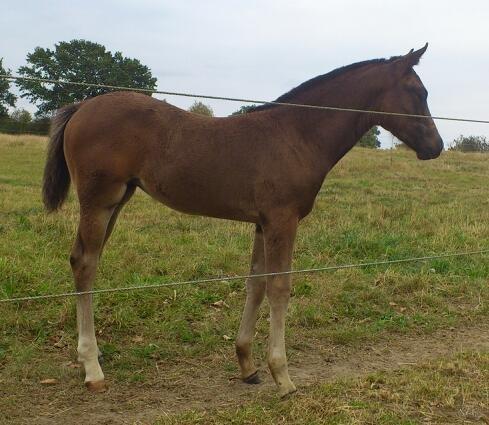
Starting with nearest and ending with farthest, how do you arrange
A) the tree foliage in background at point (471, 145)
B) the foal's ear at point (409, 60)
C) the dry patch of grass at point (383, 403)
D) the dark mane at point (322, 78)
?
1. the dry patch of grass at point (383, 403)
2. the foal's ear at point (409, 60)
3. the dark mane at point (322, 78)
4. the tree foliage in background at point (471, 145)

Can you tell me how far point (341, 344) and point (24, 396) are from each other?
8.43ft

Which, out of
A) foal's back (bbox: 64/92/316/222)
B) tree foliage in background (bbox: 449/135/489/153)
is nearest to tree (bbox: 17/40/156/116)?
tree foliage in background (bbox: 449/135/489/153)

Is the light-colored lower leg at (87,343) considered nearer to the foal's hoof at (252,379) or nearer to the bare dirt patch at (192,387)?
the bare dirt patch at (192,387)

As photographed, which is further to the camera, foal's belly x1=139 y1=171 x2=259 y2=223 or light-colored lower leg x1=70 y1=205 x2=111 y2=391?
light-colored lower leg x1=70 y1=205 x2=111 y2=391

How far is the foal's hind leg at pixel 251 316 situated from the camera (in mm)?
3855

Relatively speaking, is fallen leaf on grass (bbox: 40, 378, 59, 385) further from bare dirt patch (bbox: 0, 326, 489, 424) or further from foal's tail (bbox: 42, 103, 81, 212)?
foal's tail (bbox: 42, 103, 81, 212)

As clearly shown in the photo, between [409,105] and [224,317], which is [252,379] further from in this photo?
[409,105]

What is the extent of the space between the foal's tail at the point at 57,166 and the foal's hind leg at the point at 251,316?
1.63m

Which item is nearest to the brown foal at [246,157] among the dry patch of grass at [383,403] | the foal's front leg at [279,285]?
the foal's front leg at [279,285]

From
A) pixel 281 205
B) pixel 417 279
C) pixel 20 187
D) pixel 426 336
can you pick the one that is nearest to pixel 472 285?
pixel 417 279

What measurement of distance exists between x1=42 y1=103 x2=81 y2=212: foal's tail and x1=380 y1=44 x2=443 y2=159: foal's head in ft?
7.78

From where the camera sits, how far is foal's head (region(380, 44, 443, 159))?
3.77 metres

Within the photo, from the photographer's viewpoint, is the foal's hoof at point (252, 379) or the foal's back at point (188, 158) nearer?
the foal's back at point (188, 158)

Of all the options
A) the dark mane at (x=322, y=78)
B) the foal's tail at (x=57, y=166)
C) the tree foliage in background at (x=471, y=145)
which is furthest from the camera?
the tree foliage in background at (x=471, y=145)
